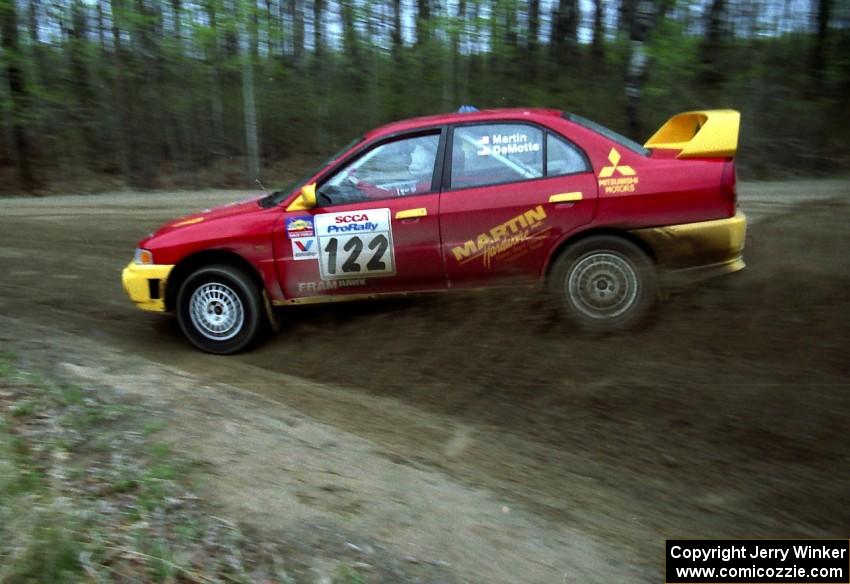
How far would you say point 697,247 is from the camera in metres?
5.81

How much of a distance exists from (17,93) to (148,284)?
12.3 metres

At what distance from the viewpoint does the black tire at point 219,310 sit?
20.6 ft

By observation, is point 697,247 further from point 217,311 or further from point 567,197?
point 217,311

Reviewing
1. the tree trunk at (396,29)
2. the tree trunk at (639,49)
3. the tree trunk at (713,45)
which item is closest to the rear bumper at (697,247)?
the tree trunk at (639,49)

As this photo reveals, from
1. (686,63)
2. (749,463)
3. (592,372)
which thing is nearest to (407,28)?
(686,63)

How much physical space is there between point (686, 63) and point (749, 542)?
12.2 meters

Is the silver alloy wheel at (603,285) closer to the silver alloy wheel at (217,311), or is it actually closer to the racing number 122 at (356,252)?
the racing number 122 at (356,252)

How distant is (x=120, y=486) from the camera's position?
364 centimetres

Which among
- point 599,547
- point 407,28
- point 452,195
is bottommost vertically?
point 599,547

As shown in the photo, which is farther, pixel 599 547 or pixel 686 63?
pixel 686 63

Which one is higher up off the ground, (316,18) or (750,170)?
(316,18)

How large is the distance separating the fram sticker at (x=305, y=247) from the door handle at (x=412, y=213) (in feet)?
2.30

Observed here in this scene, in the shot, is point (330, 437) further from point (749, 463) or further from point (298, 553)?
point (749, 463)

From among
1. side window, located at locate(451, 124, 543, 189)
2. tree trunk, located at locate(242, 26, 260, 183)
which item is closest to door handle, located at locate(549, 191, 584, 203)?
side window, located at locate(451, 124, 543, 189)
